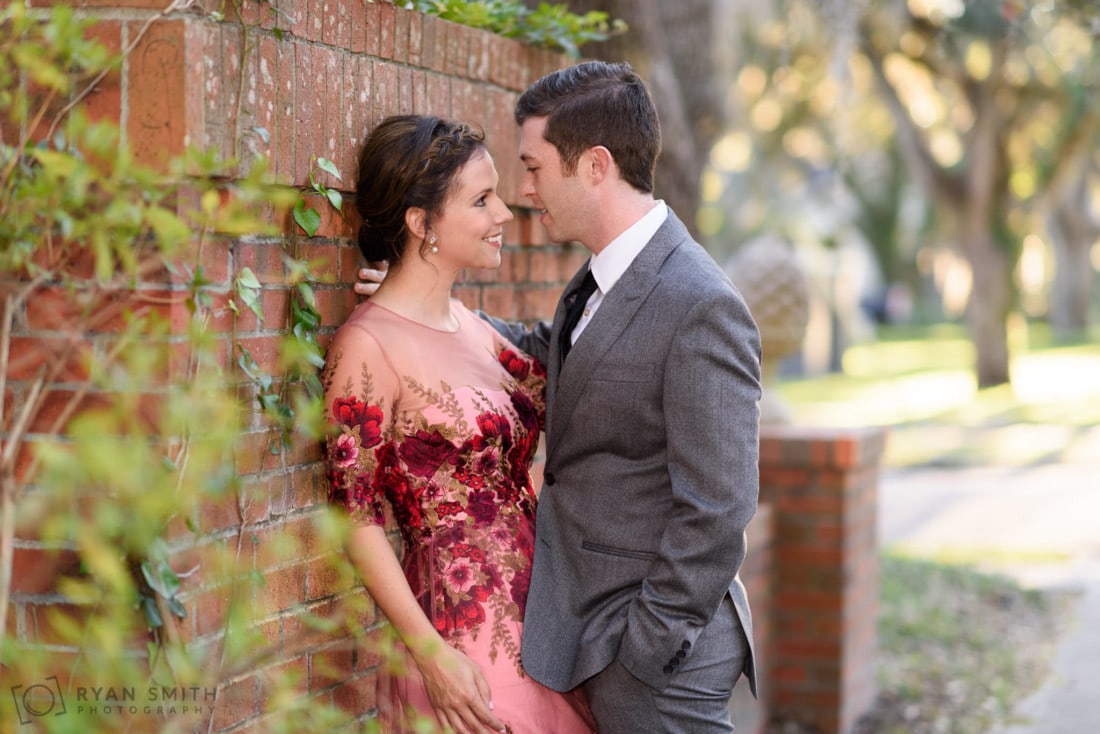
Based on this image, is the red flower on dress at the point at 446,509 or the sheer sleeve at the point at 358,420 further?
the red flower on dress at the point at 446,509

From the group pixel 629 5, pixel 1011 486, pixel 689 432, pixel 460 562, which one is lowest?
pixel 1011 486

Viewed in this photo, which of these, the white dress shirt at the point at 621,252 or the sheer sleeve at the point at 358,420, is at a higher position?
the white dress shirt at the point at 621,252

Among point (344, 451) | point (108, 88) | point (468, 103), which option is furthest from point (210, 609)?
point (468, 103)

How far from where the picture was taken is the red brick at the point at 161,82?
215 cm

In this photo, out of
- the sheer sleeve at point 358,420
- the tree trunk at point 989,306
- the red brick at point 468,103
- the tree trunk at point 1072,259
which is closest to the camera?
the sheer sleeve at point 358,420

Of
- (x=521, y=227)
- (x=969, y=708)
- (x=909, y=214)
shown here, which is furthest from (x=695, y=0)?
(x=909, y=214)

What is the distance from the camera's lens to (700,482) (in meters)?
2.58

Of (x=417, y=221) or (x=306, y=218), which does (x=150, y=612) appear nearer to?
(x=306, y=218)

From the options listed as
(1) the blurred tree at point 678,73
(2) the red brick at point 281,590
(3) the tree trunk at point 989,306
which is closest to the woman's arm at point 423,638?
(2) the red brick at point 281,590

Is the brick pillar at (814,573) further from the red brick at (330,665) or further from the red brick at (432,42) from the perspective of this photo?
the red brick at (330,665)

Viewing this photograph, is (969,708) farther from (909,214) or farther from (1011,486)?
(909,214)

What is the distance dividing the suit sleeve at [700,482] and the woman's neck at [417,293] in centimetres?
56

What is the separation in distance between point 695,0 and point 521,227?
10.5ft

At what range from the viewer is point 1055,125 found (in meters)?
22.4
